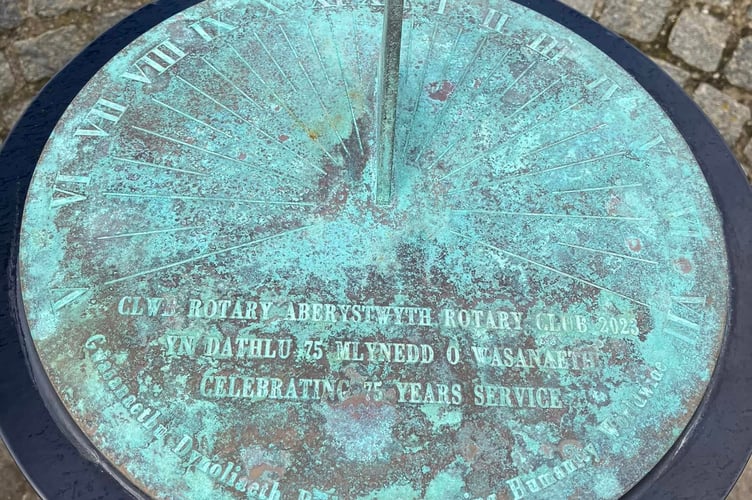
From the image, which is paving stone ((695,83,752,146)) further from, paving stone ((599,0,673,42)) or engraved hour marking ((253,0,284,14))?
engraved hour marking ((253,0,284,14))

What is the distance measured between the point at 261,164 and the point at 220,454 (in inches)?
31.7

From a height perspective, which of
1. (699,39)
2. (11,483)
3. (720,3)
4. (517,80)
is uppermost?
(720,3)

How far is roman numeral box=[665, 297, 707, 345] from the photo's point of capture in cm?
165

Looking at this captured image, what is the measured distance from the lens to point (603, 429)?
152 centimetres

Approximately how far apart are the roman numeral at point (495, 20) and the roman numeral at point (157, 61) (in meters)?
0.97

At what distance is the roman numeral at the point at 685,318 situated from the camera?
1648mm

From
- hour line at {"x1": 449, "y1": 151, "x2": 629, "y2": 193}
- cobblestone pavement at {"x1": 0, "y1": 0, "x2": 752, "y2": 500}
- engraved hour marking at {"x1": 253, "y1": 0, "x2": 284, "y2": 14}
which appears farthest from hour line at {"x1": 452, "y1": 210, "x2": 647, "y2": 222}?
cobblestone pavement at {"x1": 0, "y1": 0, "x2": 752, "y2": 500}

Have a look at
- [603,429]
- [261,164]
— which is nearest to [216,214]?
[261,164]

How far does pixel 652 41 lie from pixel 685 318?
199 centimetres

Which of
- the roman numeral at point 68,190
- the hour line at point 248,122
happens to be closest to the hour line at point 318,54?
the hour line at point 248,122

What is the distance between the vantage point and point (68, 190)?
68.8 inches

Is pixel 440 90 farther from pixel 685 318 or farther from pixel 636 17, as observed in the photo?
pixel 636 17

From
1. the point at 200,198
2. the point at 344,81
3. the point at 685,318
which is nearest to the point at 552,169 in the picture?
the point at 685,318

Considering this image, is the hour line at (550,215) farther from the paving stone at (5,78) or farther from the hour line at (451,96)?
the paving stone at (5,78)
